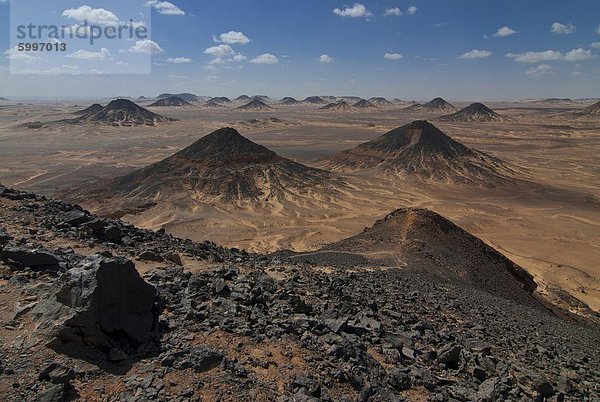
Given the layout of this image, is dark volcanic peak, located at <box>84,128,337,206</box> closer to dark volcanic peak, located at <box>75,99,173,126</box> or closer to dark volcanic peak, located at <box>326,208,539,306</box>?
dark volcanic peak, located at <box>326,208,539,306</box>

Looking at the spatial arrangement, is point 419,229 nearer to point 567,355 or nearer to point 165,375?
point 567,355

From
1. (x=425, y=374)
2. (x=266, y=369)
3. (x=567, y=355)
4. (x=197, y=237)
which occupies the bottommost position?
(x=197, y=237)

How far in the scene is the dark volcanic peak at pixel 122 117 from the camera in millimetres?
122869

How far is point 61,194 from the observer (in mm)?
44375

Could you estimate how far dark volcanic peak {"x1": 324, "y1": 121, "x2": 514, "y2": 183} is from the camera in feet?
188

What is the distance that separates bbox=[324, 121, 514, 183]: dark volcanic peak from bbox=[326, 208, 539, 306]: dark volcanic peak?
119 feet

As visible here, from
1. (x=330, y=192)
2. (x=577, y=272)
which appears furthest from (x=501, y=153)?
(x=577, y=272)

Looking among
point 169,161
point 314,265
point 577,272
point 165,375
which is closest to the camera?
point 165,375

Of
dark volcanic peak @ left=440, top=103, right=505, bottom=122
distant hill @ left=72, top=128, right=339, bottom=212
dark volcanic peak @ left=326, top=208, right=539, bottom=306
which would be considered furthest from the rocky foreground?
dark volcanic peak @ left=440, top=103, right=505, bottom=122

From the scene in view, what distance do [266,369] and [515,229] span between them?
3541cm

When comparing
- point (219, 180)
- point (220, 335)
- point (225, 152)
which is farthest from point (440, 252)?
point (225, 152)

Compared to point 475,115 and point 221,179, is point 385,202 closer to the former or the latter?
point 221,179

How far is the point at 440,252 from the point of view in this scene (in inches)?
751

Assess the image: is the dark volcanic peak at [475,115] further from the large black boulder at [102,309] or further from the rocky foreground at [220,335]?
the large black boulder at [102,309]
